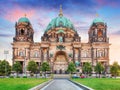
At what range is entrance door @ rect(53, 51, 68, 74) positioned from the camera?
12562cm

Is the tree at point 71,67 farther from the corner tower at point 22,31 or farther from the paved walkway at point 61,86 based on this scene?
the paved walkway at point 61,86

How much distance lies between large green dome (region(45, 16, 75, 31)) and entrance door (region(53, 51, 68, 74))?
16.3 m

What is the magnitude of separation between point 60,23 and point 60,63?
21325 millimetres

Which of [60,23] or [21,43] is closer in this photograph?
[21,43]

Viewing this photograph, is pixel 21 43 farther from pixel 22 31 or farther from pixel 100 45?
pixel 100 45

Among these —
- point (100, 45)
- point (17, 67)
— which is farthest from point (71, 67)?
point (17, 67)

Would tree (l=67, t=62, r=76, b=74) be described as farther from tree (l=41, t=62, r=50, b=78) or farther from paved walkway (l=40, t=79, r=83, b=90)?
paved walkway (l=40, t=79, r=83, b=90)

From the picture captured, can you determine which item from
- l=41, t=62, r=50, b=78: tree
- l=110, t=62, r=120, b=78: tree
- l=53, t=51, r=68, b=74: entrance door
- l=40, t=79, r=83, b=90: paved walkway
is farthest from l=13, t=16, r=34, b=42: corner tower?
l=40, t=79, r=83, b=90: paved walkway

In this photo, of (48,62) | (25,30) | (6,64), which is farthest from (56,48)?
(6,64)

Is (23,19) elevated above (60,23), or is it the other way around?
(23,19)

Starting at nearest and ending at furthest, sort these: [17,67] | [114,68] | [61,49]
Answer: [17,67] < [114,68] < [61,49]

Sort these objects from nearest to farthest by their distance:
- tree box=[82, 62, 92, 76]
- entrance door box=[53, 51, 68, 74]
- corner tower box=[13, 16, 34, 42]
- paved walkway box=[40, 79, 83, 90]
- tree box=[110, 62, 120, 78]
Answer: paved walkway box=[40, 79, 83, 90] → tree box=[82, 62, 92, 76] → tree box=[110, 62, 120, 78] → corner tower box=[13, 16, 34, 42] → entrance door box=[53, 51, 68, 74]

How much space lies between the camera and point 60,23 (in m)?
138

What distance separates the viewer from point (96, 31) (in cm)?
12262
